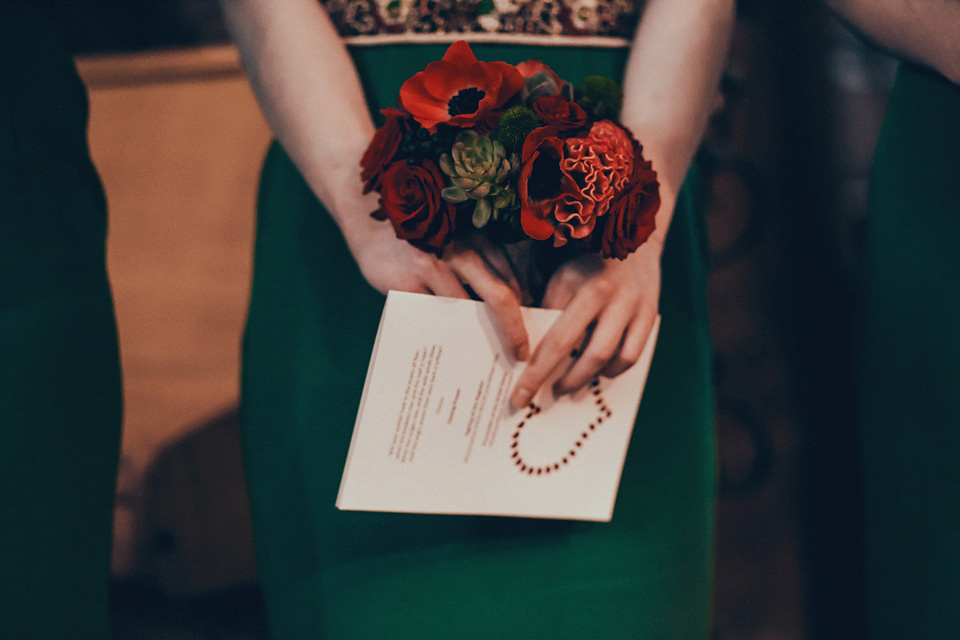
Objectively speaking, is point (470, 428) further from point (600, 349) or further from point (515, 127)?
point (515, 127)

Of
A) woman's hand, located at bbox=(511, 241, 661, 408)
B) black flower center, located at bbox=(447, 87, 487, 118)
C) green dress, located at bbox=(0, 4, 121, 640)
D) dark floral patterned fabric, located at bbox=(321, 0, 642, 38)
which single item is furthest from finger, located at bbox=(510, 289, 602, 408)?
green dress, located at bbox=(0, 4, 121, 640)

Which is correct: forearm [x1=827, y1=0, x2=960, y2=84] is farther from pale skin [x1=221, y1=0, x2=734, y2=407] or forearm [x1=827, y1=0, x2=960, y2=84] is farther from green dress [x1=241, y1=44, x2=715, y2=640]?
green dress [x1=241, y1=44, x2=715, y2=640]

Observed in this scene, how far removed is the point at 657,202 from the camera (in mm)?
559

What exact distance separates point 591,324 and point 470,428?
166 mm

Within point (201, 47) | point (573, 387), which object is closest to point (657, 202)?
point (573, 387)

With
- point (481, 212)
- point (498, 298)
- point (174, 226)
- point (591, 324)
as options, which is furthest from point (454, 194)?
point (174, 226)

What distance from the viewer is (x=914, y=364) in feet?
2.41

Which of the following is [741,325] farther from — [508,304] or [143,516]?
[143,516]

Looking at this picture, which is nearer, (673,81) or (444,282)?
(444,282)

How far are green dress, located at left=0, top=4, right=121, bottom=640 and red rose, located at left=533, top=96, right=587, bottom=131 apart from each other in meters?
0.59

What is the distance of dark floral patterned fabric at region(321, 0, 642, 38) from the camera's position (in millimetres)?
809

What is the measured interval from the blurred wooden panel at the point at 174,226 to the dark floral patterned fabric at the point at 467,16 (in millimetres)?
735

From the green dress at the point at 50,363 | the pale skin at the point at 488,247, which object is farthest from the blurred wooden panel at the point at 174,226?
the pale skin at the point at 488,247

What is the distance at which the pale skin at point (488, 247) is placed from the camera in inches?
25.1
